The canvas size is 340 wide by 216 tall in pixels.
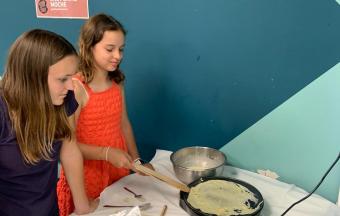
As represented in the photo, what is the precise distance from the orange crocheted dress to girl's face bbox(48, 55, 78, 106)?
15.3 inches

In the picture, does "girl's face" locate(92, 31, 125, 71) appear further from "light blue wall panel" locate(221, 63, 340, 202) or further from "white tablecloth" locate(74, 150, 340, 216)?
"light blue wall panel" locate(221, 63, 340, 202)

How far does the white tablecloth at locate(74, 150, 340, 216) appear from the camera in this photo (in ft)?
3.83

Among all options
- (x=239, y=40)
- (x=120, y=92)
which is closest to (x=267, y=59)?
(x=239, y=40)

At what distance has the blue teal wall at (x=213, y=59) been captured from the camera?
4.22 feet

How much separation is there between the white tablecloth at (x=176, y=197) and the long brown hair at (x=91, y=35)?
0.46m

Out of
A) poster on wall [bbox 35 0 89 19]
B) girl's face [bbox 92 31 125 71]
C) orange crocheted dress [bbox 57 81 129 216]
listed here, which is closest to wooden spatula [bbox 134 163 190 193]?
orange crocheted dress [bbox 57 81 129 216]

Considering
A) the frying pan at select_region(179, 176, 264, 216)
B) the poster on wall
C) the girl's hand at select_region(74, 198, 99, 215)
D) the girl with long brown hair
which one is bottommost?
the girl's hand at select_region(74, 198, 99, 215)

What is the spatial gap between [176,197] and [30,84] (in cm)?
63

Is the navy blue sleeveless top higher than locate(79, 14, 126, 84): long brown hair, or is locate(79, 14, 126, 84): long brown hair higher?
locate(79, 14, 126, 84): long brown hair

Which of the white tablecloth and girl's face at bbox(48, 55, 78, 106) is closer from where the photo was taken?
girl's face at bbox(48, 55, 78, 106)

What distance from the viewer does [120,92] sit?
4.95 ft

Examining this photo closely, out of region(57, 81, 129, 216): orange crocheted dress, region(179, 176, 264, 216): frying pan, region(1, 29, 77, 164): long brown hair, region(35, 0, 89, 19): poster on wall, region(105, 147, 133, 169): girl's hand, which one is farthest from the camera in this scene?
region(35, 0, 89, 19): poster on wall

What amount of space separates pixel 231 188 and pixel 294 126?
0.38 metres

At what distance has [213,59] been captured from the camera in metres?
1.47
